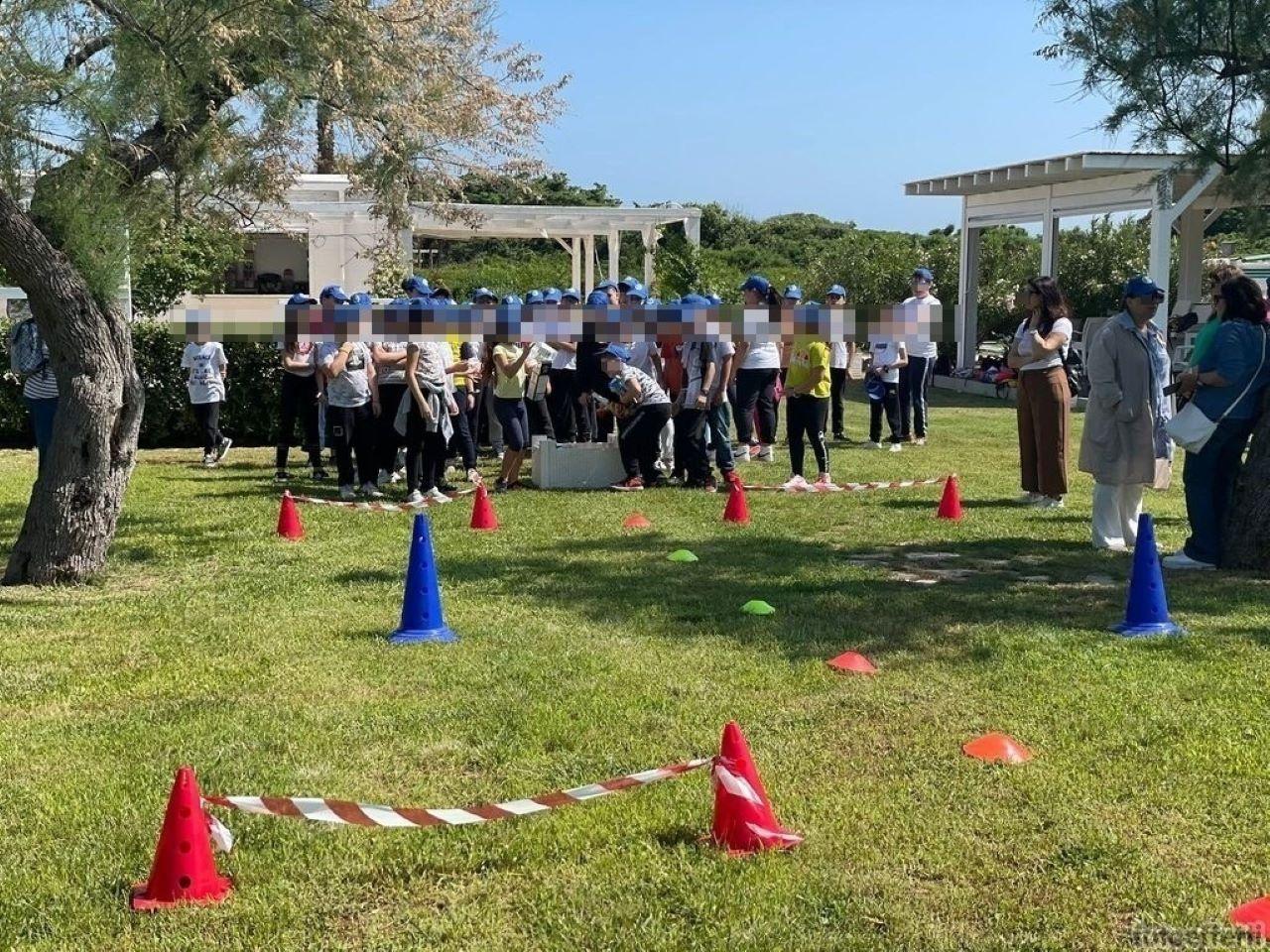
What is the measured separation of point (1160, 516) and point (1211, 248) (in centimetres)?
2947

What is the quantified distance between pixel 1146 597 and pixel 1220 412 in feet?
7.43

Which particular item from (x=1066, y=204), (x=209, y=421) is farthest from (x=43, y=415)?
(x=1066, y=204)

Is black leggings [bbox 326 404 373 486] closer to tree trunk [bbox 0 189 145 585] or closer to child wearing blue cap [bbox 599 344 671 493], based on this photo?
child wearing blue cap [bbox 599 344 671 493]

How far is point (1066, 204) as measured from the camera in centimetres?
2425

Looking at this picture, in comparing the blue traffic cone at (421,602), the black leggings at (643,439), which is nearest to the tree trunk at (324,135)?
the black leggings at (643,439)

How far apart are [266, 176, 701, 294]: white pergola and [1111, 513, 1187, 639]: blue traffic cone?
11183 millimetres

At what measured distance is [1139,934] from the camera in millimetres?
3605

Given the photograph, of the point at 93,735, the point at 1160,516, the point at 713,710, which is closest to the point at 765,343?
the point at 1160,516

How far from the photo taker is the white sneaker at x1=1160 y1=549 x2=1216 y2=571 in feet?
28.4

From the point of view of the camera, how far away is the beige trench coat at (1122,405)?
8.98 m

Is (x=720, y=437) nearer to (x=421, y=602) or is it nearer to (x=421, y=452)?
(x=421, y=452)

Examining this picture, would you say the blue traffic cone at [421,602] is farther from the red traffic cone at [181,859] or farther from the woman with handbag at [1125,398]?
the woman with handbag at [1125,398]

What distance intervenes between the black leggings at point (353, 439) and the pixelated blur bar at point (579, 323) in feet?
2.13

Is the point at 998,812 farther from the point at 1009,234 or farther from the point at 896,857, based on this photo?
the point at 1009,234
